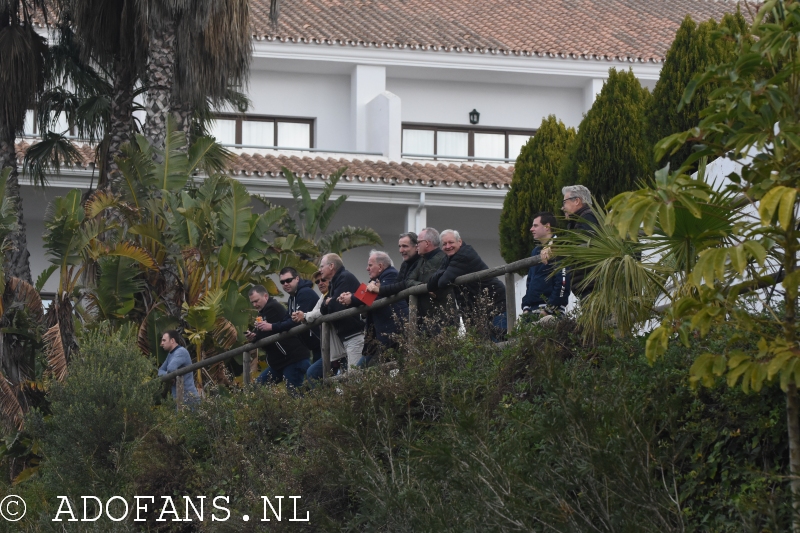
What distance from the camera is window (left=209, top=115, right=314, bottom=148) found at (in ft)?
90.6

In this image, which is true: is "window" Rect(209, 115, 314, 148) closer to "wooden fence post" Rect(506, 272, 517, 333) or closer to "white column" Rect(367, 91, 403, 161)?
"white column" Rect(367, 91, 403, 161)

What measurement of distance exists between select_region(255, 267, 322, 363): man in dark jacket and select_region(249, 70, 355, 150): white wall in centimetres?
1508

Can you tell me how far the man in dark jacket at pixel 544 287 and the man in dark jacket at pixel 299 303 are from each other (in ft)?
11.2

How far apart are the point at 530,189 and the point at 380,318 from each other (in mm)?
6984

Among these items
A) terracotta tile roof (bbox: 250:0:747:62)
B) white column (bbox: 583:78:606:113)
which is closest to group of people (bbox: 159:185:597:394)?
terracotta tile roof (bbox: 250:0:747:62)

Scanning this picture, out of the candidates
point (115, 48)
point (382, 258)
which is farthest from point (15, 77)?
point (382, 258)

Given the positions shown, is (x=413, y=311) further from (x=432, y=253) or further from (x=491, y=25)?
(x=491, y=25)

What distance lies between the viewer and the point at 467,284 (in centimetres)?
1006

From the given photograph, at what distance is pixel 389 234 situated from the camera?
25953mm

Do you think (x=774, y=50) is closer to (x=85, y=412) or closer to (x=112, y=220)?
(x=85, y=412)

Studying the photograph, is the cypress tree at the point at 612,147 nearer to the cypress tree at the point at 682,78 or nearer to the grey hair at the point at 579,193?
the cypress tree at the point at 682,78

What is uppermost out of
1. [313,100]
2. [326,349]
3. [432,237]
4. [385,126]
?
[313,100]

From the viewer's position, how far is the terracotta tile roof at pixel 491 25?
91.6ft

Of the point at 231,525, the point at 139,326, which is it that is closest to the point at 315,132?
the point at 139,326
